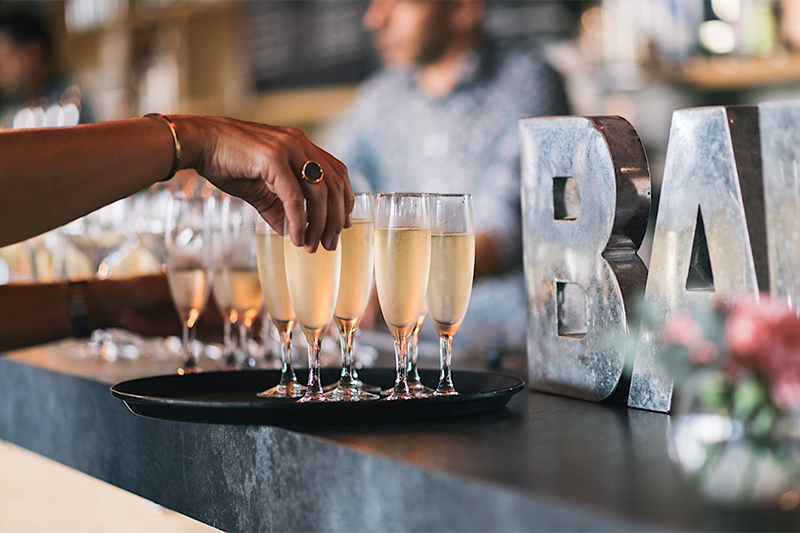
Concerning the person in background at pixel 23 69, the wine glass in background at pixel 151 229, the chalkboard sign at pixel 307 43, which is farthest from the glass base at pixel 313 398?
the person in background at pixel 23 69

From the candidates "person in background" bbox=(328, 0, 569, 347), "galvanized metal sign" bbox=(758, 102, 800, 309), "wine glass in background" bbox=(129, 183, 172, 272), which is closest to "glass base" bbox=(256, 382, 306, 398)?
"galvanized metal sign" bbox=(758, 102, 800, 309)

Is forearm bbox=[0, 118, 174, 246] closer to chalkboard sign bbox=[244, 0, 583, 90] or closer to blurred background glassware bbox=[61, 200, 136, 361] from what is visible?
blurred background glassware bbox=[61, 200, 136, 361]

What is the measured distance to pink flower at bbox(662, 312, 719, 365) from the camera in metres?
0.66

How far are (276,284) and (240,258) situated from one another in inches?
11.8

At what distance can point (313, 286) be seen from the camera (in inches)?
42.8

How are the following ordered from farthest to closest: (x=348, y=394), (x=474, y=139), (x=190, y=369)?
(x=474, y=139) → (x=190, y=369) → (x=348, y=394)

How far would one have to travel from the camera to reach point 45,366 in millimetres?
1500

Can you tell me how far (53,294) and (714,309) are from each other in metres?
1.38

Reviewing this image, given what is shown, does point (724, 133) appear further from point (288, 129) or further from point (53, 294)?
point (53, 294)

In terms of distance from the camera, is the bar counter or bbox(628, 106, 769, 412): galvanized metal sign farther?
bbox(628, 106, 769, 412): galvanized metal sign

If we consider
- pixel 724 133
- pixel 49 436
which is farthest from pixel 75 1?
pixel 724 133

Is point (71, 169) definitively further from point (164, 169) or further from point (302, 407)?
point (302, 407)

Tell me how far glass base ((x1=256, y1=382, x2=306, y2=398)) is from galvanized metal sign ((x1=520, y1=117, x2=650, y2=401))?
308mm

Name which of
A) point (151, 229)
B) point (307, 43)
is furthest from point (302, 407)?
point (307, 43)
